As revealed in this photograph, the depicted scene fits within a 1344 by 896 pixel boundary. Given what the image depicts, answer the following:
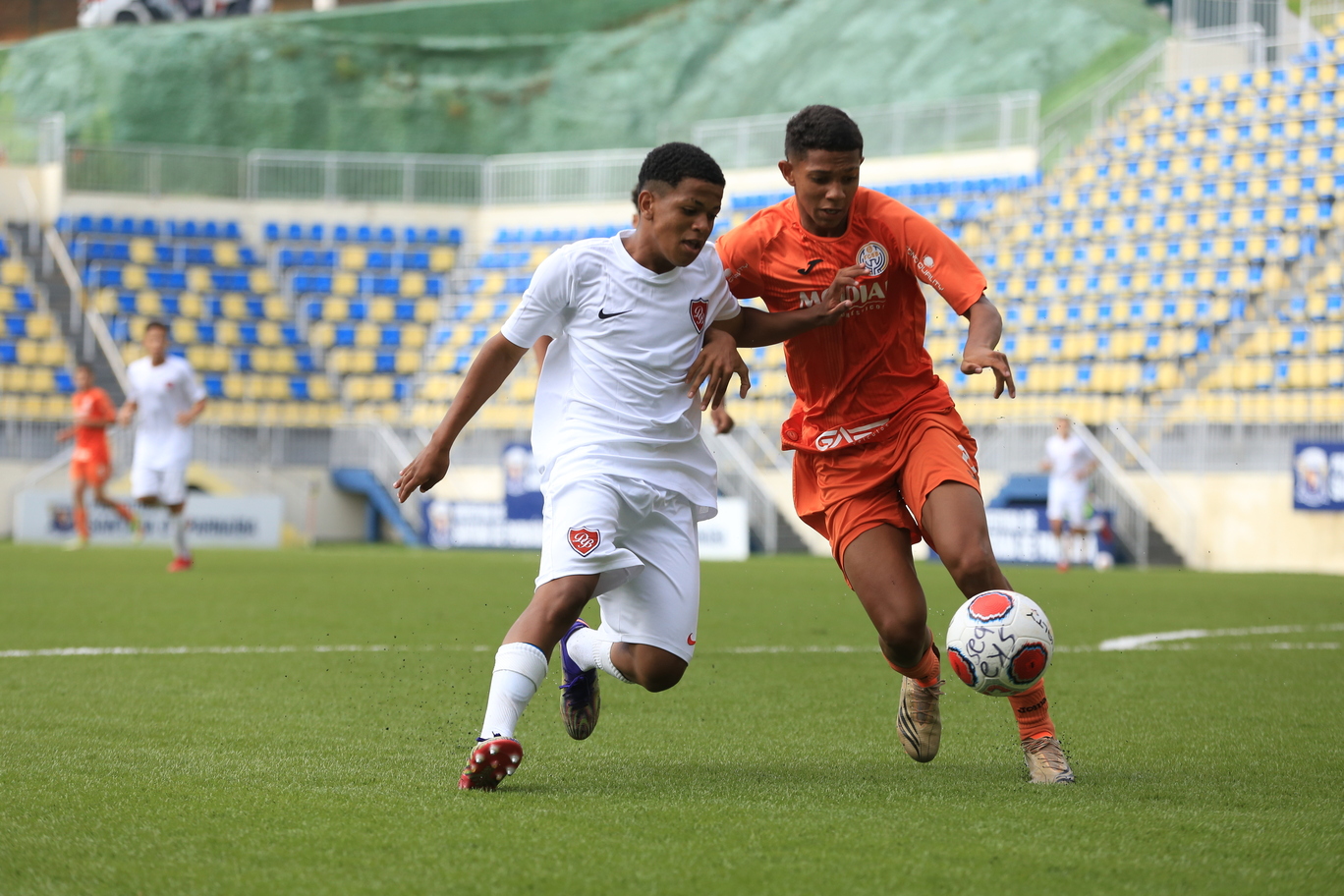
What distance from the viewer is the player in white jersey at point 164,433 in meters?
15.5

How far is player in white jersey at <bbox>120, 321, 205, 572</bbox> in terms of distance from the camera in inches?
611

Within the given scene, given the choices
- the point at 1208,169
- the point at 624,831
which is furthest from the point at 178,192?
the point at 624,831

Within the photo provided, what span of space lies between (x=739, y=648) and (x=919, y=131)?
76.5 feet

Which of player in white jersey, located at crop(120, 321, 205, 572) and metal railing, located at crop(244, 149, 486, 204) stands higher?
metal railing, located at crop(244, 149, 486, 204)

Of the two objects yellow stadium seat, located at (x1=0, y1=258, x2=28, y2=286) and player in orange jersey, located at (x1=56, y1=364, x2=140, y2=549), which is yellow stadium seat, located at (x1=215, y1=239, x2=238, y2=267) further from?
player in orange jersey, located at (x1=56, y1=364, x2=140, y2=549)

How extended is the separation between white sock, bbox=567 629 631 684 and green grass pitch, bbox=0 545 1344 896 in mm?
307

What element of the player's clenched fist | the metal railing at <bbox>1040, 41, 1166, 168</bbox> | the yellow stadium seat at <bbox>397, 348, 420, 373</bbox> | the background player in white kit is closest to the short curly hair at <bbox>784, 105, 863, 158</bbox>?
the player's clenched fist

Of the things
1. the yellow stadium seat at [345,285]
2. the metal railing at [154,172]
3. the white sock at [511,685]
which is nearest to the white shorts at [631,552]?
the white sock at [511,685]

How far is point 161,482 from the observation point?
51.3ft

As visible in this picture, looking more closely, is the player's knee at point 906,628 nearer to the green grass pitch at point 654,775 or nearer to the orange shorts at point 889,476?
the orange shorts at point 889,476

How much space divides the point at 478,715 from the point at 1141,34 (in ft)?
119

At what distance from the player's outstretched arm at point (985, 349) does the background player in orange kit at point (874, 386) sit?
0.6 inches

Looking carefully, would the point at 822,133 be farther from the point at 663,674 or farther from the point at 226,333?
the point at 226,333

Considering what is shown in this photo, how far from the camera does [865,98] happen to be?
135 feet
